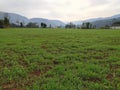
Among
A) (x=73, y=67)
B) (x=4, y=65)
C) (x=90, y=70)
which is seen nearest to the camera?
(x=90, y=70)

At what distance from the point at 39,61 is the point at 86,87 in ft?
9.51

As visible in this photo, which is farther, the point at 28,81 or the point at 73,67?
the point at 73,67

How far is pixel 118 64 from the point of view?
6281mm

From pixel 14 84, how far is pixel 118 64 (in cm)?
353

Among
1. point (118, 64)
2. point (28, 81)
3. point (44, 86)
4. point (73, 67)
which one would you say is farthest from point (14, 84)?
point (118, 64)

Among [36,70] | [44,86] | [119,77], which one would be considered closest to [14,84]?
[44,86]

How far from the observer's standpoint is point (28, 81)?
4645 mm

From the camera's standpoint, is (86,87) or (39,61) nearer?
(86,87)

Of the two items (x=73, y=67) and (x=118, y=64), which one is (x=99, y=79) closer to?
(x=73, y=67)

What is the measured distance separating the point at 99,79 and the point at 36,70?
1.92 metres

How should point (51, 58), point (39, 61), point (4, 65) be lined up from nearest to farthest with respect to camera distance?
point (4, 65), point (39, 61), point (51, 58)

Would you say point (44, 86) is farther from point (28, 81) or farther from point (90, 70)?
point (90, 70)

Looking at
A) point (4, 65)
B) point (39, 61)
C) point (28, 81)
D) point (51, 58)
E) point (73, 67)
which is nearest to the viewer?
point (28, 81)

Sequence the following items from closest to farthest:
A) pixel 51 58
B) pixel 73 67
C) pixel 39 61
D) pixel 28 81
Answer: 1. pixel 28 81
2. pixel 73 67
3. pixel 39 61
4. pixel 51 58
